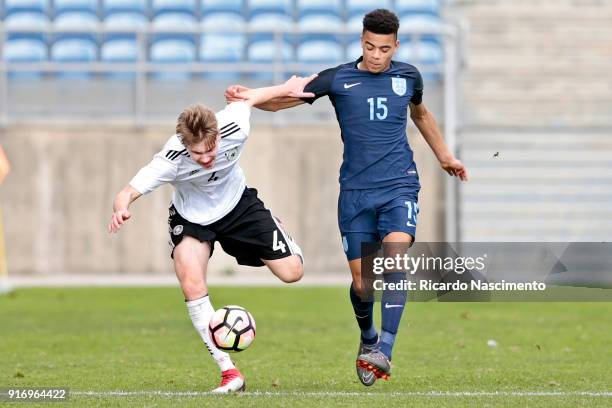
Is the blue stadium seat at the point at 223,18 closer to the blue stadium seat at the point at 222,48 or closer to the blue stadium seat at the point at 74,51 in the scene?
the blue stadium seat at the point at 222,48

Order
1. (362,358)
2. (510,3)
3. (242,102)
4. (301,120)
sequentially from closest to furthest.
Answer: (362,358) → (242,102) → (301,120) → (510,3)

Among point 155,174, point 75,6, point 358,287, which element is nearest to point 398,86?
point 358,287

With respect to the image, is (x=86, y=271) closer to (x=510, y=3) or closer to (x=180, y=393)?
(x=510, y=3)

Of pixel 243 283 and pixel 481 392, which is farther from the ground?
pixel 481 392

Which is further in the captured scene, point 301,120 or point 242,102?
point 301,120

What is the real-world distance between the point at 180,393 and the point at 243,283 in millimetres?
11420

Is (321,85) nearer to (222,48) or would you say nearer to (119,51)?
(222,48)

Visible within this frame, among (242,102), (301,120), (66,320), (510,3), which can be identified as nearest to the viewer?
(242,102)

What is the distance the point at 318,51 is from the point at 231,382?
13813 mm

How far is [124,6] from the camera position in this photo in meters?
22.1

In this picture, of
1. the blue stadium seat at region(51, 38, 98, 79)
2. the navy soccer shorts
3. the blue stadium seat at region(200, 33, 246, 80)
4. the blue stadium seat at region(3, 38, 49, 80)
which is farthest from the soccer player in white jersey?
the blue stadium seat at region(3, 38, 49, 80)

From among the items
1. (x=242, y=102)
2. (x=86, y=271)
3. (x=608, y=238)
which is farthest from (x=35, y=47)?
(x=242, y=102)

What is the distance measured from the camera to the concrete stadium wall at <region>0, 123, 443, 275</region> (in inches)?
792

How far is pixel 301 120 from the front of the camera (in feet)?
66.3
